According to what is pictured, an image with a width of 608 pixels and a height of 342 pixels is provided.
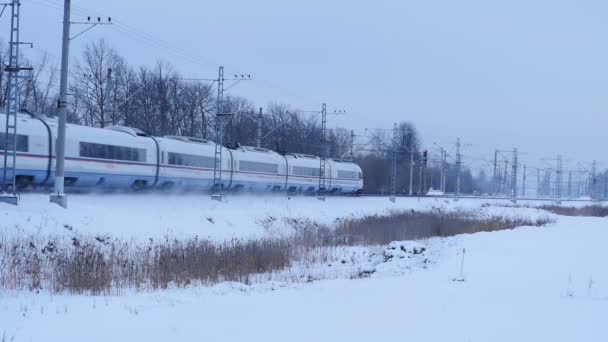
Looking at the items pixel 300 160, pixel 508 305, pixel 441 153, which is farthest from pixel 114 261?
pixel 441 153

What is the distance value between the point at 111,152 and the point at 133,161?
184 centimetres

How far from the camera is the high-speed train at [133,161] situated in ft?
84.1

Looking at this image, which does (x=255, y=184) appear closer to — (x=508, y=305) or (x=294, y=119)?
(x=508, y=305)

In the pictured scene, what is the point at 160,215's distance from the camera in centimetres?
2719

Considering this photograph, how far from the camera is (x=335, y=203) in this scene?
4631 centimetres

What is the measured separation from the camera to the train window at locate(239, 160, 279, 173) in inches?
1715

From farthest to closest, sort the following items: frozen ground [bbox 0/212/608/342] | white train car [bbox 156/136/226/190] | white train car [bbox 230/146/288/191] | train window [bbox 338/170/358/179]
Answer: train window [bbox 338/170/358/179] → white train car [bbox 230/146/288/191] → white train car [bbox 156/136/226/190] → frozen ground [bbox 0/212/608/342]

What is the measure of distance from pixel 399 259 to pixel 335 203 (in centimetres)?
2571

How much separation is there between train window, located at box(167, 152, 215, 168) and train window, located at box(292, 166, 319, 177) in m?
13.4

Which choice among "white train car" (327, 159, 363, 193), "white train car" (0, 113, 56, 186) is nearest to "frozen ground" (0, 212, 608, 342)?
"white train car" (0, 113, 56, 186)

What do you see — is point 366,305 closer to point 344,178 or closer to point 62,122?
point 62,122

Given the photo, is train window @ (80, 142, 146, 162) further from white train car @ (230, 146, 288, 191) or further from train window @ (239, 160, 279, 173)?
train window @ (239, 160, 279, 173)

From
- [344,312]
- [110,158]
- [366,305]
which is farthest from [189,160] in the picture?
[344,312]

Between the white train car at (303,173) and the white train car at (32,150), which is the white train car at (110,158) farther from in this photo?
the white train car at (303,173)
